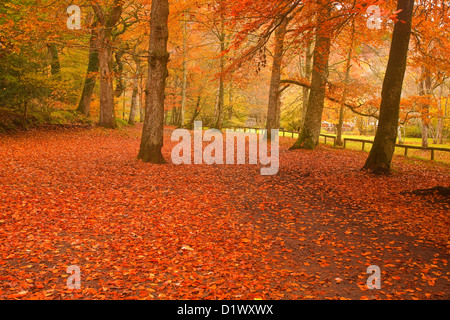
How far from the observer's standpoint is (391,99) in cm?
986

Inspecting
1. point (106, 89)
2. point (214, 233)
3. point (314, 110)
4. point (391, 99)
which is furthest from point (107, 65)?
point (214, 233)

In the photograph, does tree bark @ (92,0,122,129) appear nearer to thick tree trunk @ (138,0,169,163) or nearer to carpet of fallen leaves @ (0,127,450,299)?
thick tree trunk @ (138,0,169,163)

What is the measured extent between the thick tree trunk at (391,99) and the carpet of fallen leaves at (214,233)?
68cm

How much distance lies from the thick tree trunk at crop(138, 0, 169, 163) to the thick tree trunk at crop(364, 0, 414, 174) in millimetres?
7192

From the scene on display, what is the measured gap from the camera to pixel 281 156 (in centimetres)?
Result: 1366

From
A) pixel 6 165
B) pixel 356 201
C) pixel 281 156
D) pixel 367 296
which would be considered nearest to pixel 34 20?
pixel 6 165

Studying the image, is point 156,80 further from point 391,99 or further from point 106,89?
point 106,89

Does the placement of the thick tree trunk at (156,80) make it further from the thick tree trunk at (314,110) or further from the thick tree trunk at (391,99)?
the thick tree trunk at (314,110)

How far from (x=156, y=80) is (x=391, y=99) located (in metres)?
7.64

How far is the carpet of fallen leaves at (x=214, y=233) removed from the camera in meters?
Answer: 4.04

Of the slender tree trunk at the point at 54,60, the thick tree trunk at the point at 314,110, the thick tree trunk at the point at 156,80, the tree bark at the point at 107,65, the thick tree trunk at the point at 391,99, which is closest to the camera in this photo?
the thick tree trunk at the point at 391,99

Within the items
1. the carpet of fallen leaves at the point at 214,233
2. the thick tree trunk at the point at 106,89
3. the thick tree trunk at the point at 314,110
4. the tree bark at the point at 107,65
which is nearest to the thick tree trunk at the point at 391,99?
the carpet of fallen leaves at the point at 214,233

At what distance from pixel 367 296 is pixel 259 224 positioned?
275cm

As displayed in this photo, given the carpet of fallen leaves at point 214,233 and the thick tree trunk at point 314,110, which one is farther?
the thick tree trunk at point 314,110
